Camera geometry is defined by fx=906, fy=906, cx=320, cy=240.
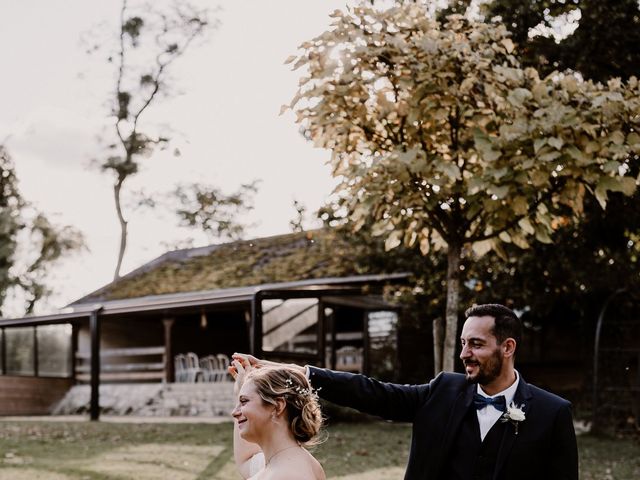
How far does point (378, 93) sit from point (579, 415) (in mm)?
12409

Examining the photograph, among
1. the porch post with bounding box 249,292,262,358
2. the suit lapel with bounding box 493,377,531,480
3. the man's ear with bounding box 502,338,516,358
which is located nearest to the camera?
the suit lapel with bounding box 493,377,531,480

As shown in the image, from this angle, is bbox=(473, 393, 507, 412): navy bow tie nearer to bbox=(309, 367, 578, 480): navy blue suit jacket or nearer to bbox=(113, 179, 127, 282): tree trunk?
bbox=(309, 367, 578, 480): navy blue suit jacket

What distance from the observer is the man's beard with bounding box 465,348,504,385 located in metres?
4.60

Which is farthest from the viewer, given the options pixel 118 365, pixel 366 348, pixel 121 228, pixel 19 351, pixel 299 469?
pixel 121 228

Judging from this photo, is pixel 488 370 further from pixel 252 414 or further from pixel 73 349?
pixel 73 349

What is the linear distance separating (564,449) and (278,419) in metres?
1.52

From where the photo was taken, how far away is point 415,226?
8.88 metres

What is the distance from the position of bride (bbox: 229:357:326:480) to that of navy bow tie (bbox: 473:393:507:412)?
0.96 m

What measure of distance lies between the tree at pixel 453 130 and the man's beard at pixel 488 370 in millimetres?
2311

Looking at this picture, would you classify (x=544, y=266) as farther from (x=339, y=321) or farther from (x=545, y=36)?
(x=339, y=321)

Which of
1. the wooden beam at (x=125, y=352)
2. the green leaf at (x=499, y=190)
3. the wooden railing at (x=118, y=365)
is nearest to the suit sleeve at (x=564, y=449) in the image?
the green leaf at (x=499, y=190)

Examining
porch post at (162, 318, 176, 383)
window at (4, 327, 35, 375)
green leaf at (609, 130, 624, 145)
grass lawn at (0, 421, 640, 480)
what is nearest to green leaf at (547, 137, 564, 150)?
green leaf at (609, 130, 624, 145)

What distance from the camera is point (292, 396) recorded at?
4.19 m

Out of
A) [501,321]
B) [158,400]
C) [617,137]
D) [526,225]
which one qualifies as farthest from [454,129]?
[158,400]
